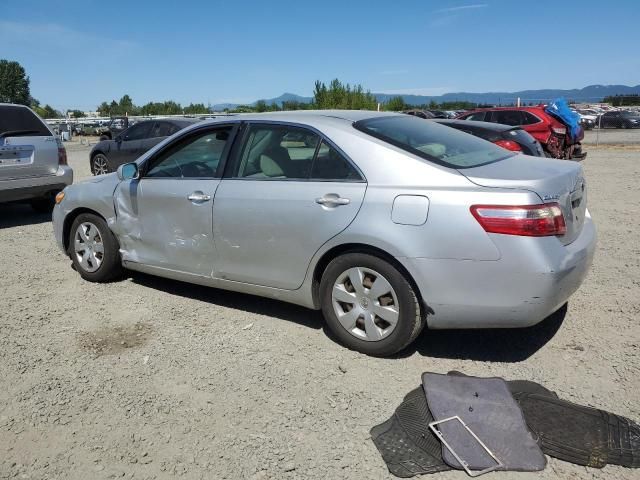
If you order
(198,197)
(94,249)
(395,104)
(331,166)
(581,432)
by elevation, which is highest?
(395,104)

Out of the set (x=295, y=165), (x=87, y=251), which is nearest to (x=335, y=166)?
(x=295, y=165)

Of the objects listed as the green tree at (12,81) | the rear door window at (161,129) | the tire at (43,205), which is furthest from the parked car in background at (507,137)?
the green tree at (12,81)

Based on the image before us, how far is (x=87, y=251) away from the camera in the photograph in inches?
211

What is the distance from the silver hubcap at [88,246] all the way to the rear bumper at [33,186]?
3.22m

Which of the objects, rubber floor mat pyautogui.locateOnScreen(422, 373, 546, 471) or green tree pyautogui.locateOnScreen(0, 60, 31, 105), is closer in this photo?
rubber floor mat pyautogui.locateOnScreen(422, 373, 546, 471)

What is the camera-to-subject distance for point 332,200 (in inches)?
146

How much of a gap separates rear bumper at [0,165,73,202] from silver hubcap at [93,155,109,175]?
18.8ft

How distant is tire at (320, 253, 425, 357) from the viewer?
3.51 meters

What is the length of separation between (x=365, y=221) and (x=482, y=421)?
4.47ft

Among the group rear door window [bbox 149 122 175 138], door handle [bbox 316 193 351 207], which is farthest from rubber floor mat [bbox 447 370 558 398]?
rear door window [bbox 149 122 175 138]

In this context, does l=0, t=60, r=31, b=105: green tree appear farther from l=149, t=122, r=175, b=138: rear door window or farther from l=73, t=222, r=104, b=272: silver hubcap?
l=73, t=222, r=104, b=272: silver hubcap

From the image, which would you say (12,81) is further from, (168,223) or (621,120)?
(168,223)

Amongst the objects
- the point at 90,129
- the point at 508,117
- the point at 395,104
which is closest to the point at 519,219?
the point at 508,117

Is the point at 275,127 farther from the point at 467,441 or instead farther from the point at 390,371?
the point at 467,441
